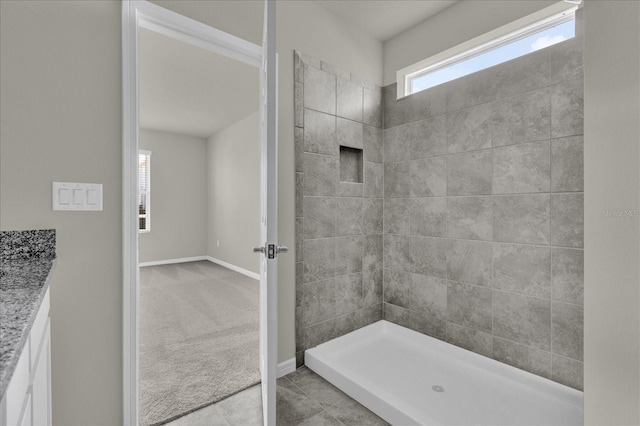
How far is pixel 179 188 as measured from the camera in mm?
6285

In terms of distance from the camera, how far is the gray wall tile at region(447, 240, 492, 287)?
214 centimetres

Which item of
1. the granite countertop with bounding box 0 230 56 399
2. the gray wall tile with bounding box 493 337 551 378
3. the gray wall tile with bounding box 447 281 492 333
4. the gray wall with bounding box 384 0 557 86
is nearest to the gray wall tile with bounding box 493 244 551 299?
the gray wall tile with bounding box 447 281 492 333

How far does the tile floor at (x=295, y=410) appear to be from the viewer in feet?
5.39

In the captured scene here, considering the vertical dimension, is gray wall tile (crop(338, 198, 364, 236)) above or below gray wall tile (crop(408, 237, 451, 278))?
above

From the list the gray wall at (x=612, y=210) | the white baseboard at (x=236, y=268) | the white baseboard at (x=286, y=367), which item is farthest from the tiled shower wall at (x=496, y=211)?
the white baseboard at (x=236, y=268)

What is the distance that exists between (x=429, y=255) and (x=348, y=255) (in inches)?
25.2

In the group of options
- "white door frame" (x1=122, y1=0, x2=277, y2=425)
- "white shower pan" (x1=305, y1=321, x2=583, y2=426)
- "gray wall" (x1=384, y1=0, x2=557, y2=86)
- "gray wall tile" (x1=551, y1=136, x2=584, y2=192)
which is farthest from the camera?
"gray wall" (x1=384, y1=0, x2=557, y2=86)

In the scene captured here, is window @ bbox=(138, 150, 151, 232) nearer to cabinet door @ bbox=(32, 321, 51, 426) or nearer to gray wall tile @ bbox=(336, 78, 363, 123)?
gray wall tile @ bbox=(336, 78, 363, 123)

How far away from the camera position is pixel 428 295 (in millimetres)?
2475

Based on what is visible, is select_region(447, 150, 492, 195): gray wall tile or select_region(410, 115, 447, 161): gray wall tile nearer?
select_region(447, 150, 492, 195): gray wall tile

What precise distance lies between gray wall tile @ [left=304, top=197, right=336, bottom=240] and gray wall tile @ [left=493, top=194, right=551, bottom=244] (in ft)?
3.70

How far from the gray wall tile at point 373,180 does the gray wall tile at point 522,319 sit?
46.6 inches

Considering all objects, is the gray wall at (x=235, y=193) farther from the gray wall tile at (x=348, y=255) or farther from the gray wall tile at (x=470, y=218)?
the gray wall tile at (x=470, y=218)

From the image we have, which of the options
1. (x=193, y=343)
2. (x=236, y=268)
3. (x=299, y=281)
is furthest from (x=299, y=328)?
(x=236, y=268)
